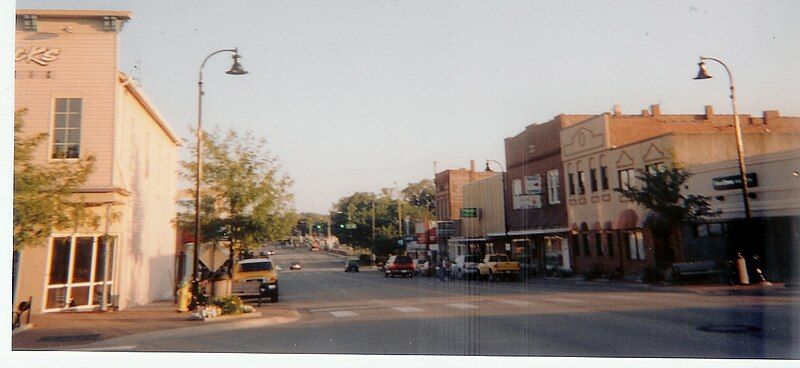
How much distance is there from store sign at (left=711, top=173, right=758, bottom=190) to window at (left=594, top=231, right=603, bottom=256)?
774cm

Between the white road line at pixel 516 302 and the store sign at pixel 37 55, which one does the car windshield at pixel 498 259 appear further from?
the store sign at pixel 37 55

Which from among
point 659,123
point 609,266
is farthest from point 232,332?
point 659,123

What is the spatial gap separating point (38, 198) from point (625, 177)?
2603 cm

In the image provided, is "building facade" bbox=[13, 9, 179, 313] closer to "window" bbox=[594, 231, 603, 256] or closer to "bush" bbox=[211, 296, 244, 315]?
"bush" bbox=[211, 296, 244, 315]

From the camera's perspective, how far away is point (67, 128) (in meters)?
15.8

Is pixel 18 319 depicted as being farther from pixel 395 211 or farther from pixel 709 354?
pixel 395 211

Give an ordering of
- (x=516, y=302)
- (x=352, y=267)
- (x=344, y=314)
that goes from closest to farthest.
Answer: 1. (x=344, y=314)
2. (x=516, y=302)
3. (x=352, y=267)

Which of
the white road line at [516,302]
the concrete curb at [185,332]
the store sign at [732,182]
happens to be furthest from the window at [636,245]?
the concrete curb at [185,332]

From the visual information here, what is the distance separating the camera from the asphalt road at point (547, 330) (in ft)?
32.4

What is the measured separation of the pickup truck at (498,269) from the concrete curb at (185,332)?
16.9 m

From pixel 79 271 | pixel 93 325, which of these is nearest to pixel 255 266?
pixel 79 271

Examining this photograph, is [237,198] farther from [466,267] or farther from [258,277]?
[466,267]

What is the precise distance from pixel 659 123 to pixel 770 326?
953 inches

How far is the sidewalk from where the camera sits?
12109 mm
